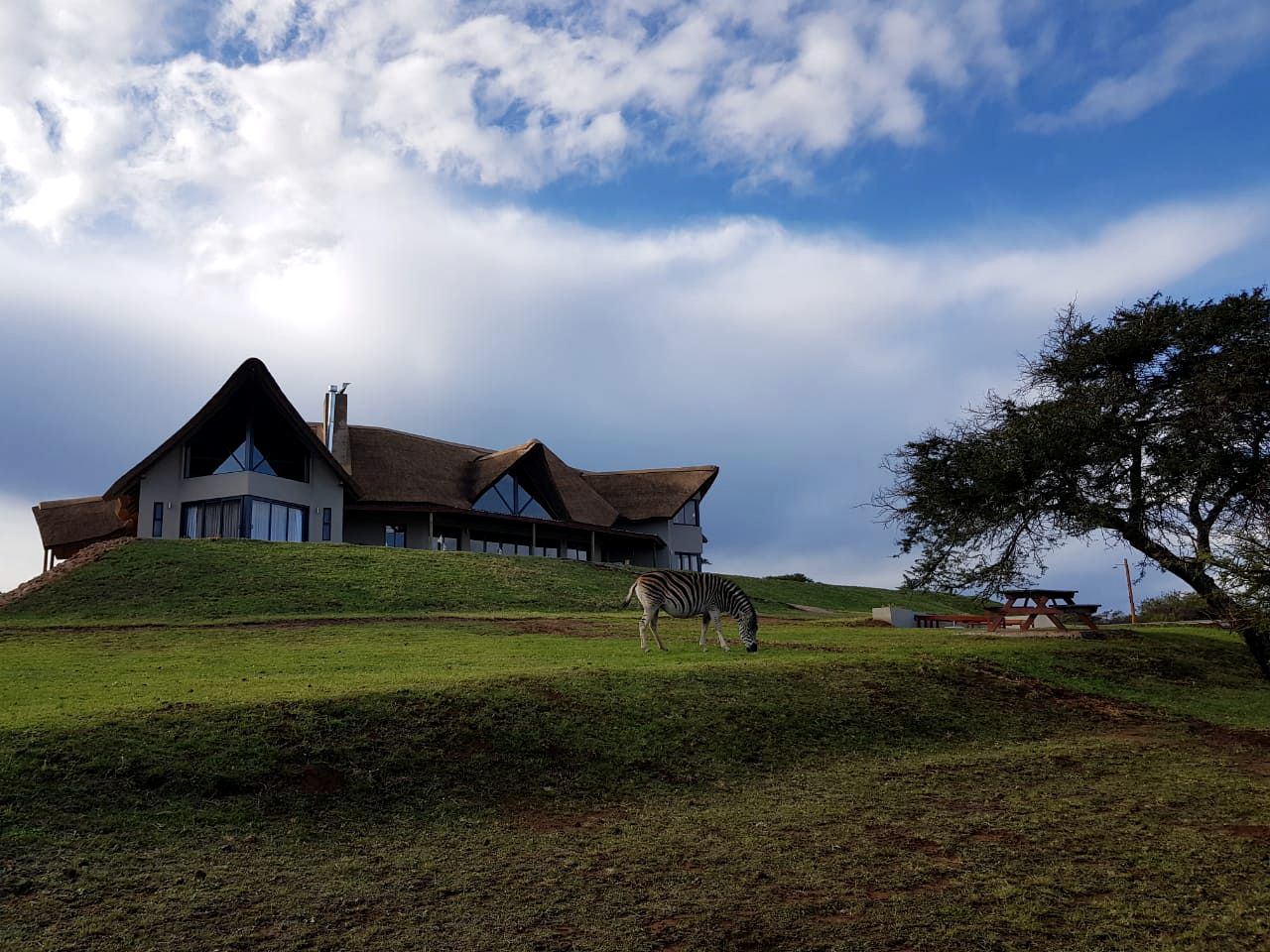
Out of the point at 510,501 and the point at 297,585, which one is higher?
the point at 510,501

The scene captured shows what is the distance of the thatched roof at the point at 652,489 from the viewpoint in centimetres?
5719

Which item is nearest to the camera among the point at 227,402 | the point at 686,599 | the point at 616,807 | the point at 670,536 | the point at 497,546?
the point at 616,807

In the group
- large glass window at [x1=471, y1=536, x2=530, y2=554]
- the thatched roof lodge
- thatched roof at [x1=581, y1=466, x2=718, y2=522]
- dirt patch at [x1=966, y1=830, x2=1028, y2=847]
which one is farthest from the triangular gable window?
dirt patch at [x1=966, y1=830, x2=1028, y2=847]

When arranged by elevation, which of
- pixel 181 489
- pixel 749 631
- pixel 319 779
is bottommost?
pixel 319 779

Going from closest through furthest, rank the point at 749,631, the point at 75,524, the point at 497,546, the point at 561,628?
the point at 749,631 < the point at 561,628 < the point at 75,524 < the point at 497,546

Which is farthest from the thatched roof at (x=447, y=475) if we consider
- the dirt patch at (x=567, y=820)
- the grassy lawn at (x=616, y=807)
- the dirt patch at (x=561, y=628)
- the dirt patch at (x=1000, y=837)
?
the dirt patch at (x=1000, y=837)

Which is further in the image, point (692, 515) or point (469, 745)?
point (692, 515)

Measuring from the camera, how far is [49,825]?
9102 mm

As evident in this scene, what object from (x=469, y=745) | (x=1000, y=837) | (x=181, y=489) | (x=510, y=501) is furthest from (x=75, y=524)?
(x=1000, y=837)

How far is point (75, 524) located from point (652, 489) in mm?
29213

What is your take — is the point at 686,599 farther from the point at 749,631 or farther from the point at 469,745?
the point at 469,745

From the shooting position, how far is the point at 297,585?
105 feet

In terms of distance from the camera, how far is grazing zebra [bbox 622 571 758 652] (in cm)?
2070

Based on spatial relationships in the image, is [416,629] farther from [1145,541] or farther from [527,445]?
[527,445]
